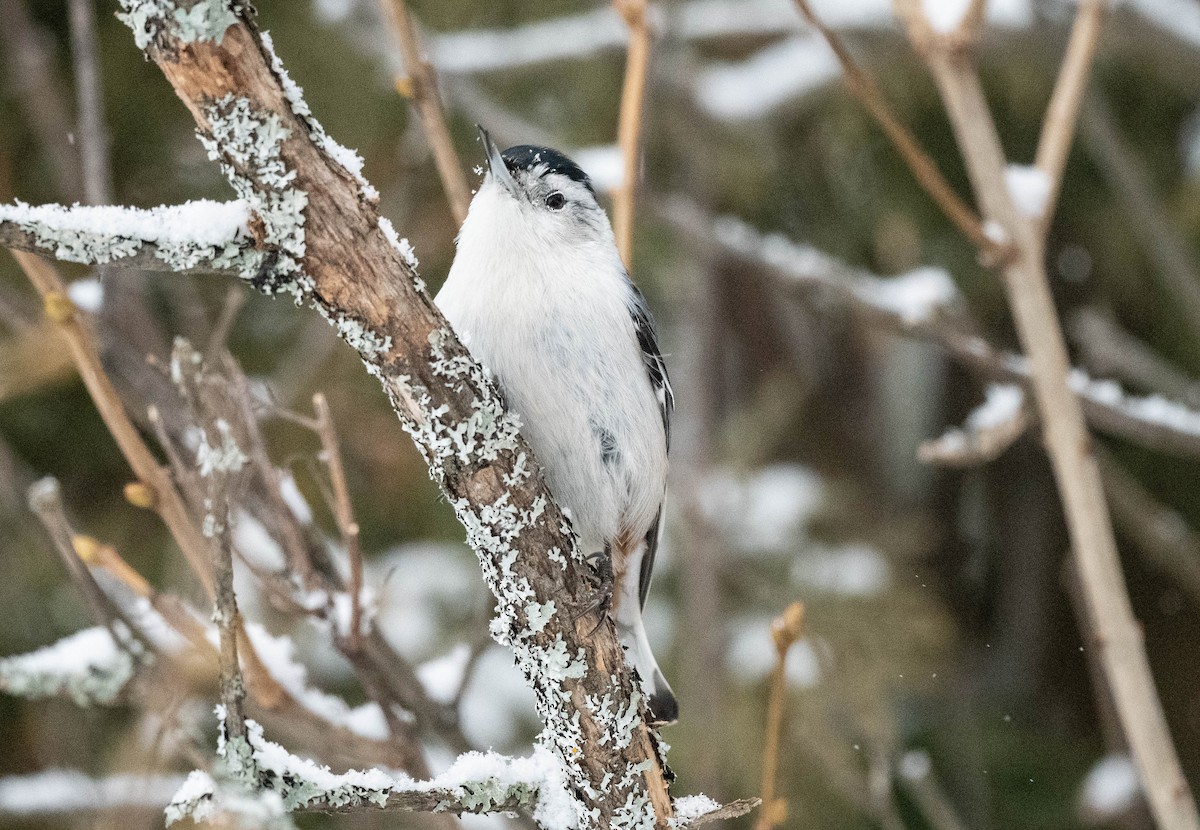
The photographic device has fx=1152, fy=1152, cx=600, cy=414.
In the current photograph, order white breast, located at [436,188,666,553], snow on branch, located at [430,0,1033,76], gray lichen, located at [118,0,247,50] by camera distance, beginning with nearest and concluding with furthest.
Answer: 1. gray lichen, located at [118,0,247,50]
2. white breast, located at [436,188,666,553]
3. snow on branch, located at [430,0,1033,76]

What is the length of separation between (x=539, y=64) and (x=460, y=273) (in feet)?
6.37

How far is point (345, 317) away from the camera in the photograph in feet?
3.33

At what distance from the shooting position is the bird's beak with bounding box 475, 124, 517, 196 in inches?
63.9

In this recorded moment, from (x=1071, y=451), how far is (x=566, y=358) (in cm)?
73

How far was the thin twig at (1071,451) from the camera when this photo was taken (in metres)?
1.57

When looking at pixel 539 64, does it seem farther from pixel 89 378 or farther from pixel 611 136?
pixel 89 378

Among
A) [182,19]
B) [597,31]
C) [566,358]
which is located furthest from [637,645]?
[597,31]

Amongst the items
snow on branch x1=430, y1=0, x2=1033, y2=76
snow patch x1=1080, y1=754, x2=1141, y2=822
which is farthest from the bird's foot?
snow on branch x1=430, y1=0, x2=1033, y2=76

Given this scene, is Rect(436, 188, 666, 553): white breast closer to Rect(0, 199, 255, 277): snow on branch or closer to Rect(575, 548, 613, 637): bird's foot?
Rect(575, 548, 613, 637): bird's foot

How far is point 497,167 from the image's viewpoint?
1.69 meters

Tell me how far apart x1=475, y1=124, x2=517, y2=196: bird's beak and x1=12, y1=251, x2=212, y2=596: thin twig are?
1.93 feet

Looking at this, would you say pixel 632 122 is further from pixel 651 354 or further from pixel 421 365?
pixel 421 365

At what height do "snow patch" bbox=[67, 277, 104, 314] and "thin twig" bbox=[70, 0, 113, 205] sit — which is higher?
"thin twig" bbox=[70, 0, 113, 205]

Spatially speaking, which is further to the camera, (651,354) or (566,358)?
(651,354)
